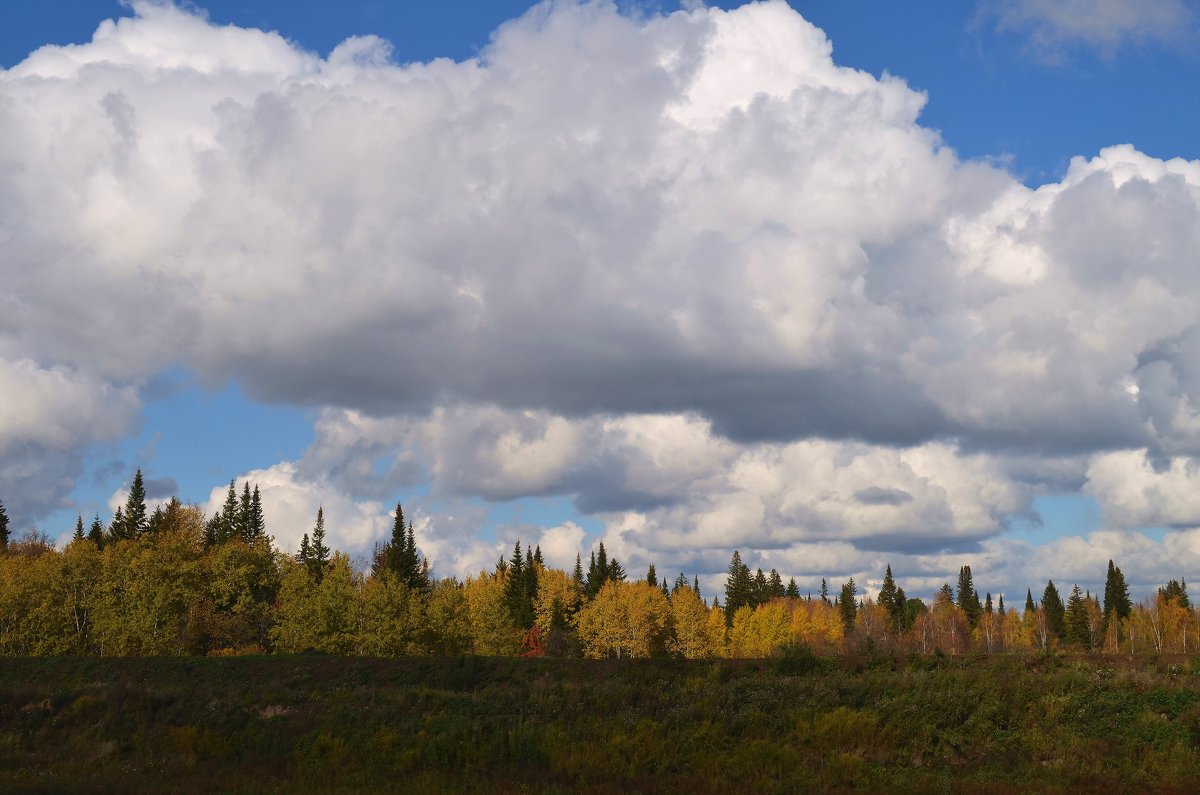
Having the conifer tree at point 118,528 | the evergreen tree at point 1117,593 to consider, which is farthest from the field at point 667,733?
the evergreen tree at point 1117,593

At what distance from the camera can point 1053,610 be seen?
529 ft

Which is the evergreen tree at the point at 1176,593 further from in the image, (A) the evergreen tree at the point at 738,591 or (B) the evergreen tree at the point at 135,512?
(B) the evergreen tree at the point at 135,512

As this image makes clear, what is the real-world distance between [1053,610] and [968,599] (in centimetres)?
3012

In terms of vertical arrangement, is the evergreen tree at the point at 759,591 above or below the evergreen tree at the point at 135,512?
below

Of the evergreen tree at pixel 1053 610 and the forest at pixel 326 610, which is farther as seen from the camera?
the evergreen tree at pixel 1053 610

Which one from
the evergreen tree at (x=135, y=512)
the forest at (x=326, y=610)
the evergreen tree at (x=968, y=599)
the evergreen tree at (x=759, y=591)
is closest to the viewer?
the forest at (x=326, y=610)

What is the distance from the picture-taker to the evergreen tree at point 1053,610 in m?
158

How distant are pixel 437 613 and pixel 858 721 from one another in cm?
5200

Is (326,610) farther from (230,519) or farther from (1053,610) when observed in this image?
(1053,610)

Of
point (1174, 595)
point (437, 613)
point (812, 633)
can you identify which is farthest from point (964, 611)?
point (437, 613)

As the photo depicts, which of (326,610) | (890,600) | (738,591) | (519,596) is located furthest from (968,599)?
(326,610)

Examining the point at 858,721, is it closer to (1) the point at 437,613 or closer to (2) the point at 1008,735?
(2) the point at 1008,735

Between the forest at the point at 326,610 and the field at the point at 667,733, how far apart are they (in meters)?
6.95

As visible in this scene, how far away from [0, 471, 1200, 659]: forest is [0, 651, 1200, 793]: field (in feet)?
→ 22.8
